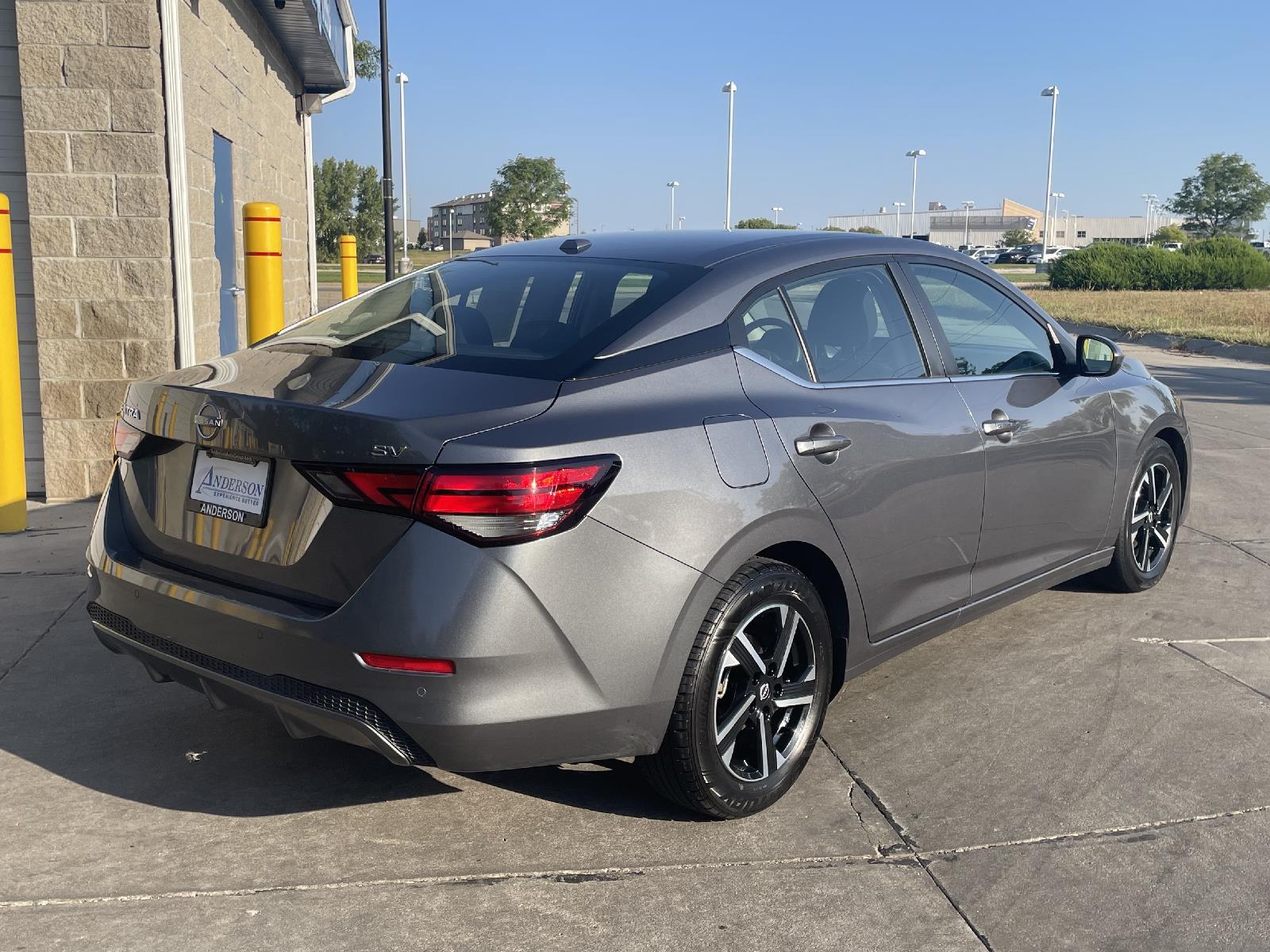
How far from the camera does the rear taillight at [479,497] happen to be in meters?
2.81

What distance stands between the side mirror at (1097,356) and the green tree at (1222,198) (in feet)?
277

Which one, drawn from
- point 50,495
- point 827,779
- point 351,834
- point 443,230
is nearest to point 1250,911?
point 827,779

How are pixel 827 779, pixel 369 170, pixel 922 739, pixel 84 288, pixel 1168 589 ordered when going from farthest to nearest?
pixel 369 170
pixel 84 288
pixel 1168 589
pixel 922 739
pixel 827 779

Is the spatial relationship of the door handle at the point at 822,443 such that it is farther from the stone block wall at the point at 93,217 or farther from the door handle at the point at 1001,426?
the stone block wall at the point at 93,217

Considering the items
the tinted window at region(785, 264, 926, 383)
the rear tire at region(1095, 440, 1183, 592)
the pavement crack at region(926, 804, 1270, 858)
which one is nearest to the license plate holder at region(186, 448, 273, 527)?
the tinted window at region(785, 264, 926, 383)

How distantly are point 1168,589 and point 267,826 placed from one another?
4313mm

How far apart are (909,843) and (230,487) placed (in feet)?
6.64

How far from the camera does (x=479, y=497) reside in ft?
9.23

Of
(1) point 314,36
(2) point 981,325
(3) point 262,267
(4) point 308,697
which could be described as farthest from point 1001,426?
(1) point 314,36

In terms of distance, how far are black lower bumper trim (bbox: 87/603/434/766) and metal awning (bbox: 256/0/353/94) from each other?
9.30 metres

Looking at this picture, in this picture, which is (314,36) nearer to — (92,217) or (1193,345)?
(92,217)

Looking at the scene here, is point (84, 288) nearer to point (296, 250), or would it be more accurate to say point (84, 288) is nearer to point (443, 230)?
point (296, 250)

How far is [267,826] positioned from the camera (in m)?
3.41

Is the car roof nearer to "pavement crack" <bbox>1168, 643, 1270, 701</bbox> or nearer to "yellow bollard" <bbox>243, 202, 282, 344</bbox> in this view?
"pavement crack" <bbox>1168, 643, 1270, 701</bbox>
